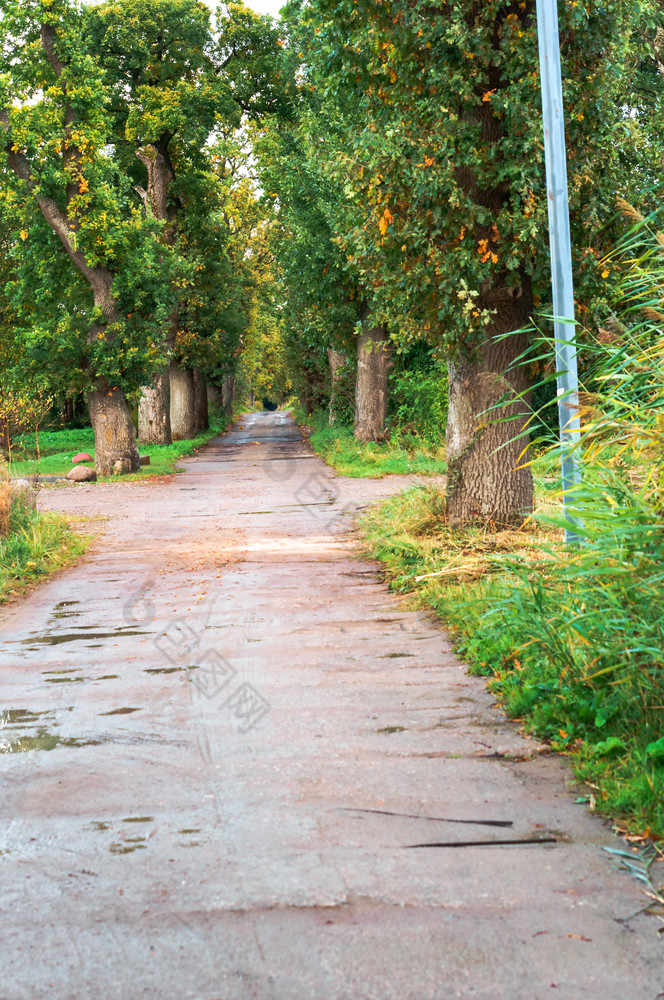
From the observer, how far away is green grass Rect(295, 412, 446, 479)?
784 inches

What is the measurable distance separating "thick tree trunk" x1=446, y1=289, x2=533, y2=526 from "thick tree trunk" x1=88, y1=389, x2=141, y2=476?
13856 mm

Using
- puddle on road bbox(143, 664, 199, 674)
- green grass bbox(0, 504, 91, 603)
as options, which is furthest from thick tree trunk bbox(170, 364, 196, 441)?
puddle on road bbox(143, 664, 199, 674)

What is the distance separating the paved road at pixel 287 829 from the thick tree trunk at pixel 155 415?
2359 cm

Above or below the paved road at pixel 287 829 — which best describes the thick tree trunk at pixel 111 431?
above

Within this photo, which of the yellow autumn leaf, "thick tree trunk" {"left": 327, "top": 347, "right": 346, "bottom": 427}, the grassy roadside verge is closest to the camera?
the grassy roadside verge

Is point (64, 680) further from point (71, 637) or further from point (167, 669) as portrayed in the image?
point (71, 637)

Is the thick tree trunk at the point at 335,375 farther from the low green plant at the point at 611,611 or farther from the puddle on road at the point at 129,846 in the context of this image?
the puddle on road at the point at 129,846

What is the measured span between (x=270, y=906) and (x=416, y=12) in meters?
8.47

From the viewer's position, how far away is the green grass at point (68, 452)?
2325 centimetres

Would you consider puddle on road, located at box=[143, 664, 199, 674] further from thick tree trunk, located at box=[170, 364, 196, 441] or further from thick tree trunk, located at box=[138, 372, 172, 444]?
thick tree trunk, located at box=[170, 364, 196, 441]

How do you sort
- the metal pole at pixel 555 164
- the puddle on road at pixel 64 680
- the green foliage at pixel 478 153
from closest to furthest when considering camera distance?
1. the puddle on road at pixel 64 680
2. the metal pole at pixel 555 164
3. the green foliage at pixel 478 153

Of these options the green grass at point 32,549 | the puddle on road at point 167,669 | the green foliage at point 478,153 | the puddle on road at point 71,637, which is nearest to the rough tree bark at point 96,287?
the green grass at point 32,549

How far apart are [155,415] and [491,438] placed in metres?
22.5

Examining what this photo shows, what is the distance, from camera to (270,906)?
10.7 ft
